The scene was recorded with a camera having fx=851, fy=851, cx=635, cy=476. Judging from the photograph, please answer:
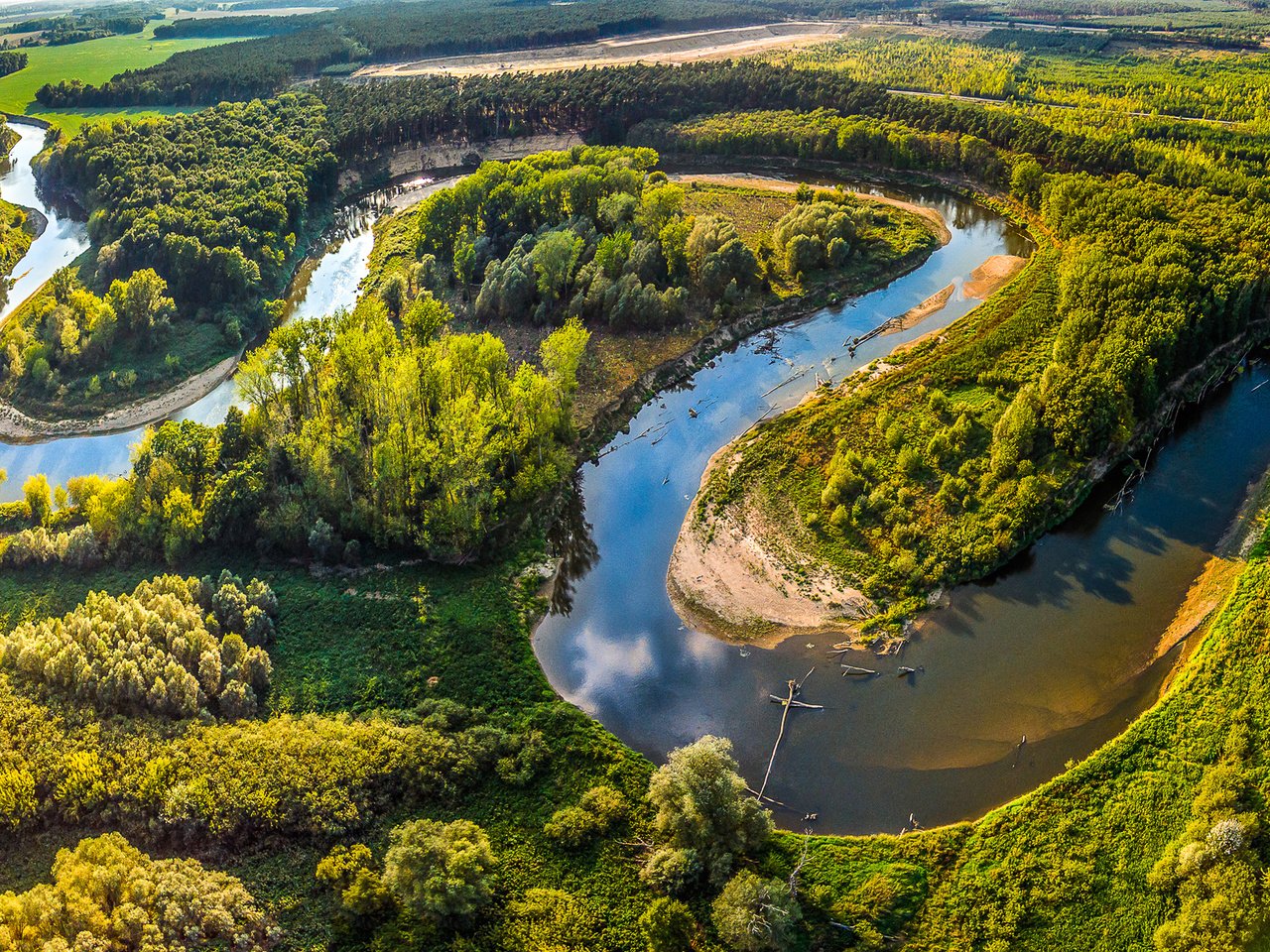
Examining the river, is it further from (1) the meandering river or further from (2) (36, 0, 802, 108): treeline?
(2) (36, 0, 802, 108): treeline

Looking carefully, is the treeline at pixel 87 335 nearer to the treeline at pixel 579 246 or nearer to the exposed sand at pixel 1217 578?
the treeline at pixel 579 246

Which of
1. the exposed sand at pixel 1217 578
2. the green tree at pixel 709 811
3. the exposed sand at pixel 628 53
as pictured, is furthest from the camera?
the exposed sand at pixel 628 53

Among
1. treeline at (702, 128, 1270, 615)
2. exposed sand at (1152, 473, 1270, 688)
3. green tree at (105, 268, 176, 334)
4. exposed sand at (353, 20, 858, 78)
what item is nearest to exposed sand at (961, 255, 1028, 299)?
treeline at (702, 128, 1270, 615)

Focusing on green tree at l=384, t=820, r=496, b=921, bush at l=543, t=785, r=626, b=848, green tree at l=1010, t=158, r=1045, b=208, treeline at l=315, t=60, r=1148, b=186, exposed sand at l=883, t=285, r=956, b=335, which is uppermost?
treeline at l=315, t=60, r=1148, b=186

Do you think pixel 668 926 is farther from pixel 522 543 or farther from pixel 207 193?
pixel 207 193

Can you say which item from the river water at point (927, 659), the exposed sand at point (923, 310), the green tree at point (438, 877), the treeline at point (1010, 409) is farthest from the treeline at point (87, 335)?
the exposed sand at point (923, 310)

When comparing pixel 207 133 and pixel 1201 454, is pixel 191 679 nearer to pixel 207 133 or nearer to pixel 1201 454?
pixel 1201 454

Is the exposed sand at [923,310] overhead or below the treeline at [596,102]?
below

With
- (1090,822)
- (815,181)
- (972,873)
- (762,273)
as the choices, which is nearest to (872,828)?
(972,873)
